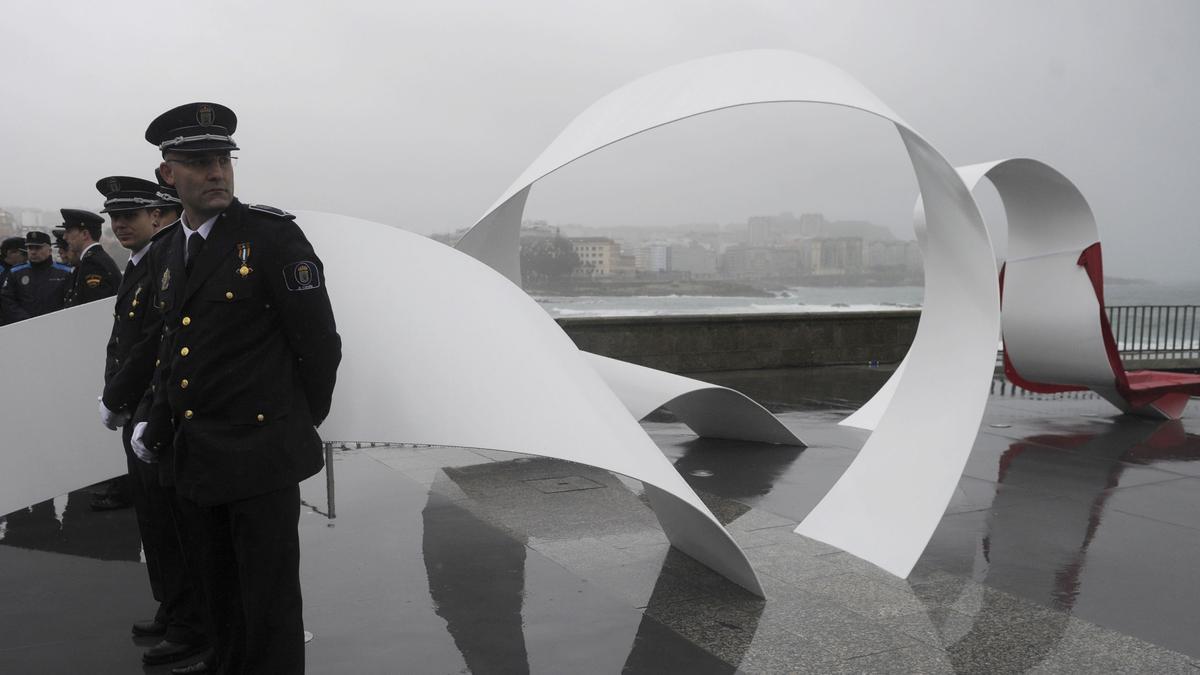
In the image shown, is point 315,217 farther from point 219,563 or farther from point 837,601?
point 837,601

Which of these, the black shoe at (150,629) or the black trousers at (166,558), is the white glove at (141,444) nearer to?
the black trousers at (166,558)

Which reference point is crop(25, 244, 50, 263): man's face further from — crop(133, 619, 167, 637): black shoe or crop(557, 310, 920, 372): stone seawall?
crop(557, 310, 920, 372): stone seawall

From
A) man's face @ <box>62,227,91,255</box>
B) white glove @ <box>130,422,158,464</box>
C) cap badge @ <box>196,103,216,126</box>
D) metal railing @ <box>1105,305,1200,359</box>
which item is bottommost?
metal railing @ <box>1105,305,1200,359</box>

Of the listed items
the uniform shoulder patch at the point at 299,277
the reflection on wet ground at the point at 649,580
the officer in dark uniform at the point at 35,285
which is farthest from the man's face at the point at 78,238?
the uniform shoulder patch at the point at 299,277

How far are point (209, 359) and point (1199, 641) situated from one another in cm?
397

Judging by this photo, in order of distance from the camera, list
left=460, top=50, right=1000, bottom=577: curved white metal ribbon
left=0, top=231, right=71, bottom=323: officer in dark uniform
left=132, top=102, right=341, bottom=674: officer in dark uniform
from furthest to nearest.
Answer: left=0, top=231, right=71, bottom=323: officer in dark uniform
left=460, top=50, right=1000, bottom=577: curved white metal ribbon
left=132, top=102, right=341, bottom=674: officer in dark uniform

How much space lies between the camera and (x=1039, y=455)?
26.1 feet

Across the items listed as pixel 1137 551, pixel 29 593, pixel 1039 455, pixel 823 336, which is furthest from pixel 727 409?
pixel 823 336

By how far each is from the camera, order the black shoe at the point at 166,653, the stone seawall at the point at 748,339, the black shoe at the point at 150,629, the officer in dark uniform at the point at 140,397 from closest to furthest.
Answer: the officer in dark uniform at the point at 140,397 → the black shoe at the point at 166,653 → the black shoe at the point at 150,629 → the stone seawall at the point at 748,339

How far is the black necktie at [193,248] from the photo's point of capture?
291cm

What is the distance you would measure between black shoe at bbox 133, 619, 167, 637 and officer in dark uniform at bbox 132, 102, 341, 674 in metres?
1.06

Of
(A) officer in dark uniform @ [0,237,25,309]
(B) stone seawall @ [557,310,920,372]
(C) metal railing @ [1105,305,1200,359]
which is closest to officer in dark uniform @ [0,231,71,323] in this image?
(A) officer in dark uniform @ [0,237,25,309]

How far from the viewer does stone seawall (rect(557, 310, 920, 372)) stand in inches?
542

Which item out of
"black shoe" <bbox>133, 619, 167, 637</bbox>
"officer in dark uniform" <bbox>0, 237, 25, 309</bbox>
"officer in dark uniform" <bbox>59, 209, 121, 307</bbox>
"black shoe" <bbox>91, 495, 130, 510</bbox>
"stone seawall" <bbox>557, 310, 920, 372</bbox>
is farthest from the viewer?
"stone seawall" <bbox>557, 310, 920, 372</bbox>
